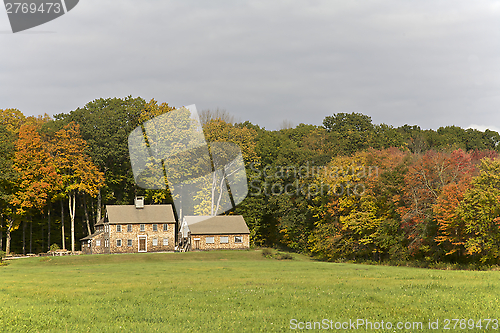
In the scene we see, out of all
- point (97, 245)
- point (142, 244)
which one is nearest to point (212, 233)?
point (142, 244)

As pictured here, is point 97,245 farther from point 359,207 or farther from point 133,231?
point 359,207

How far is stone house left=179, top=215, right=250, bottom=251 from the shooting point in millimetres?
71125

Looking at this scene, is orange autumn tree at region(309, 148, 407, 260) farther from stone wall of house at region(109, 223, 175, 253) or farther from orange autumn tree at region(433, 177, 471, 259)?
stone wall of house at region(109, 223, 175, 253)

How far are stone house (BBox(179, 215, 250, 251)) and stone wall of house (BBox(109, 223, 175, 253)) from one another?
7.77 feet

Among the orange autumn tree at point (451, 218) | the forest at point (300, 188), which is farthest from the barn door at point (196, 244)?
the orange autumn tree at point (451, 218)

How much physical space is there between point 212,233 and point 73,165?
2212 centimetres

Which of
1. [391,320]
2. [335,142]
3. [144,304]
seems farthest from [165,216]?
[391,320]

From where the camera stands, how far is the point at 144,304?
65.9 feet

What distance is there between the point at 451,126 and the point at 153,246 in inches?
3543

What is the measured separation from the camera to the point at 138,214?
70.6 m

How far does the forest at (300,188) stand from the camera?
152 ft

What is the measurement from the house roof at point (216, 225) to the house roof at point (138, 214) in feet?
11.1

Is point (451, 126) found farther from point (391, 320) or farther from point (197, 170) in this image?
point (391, 320)

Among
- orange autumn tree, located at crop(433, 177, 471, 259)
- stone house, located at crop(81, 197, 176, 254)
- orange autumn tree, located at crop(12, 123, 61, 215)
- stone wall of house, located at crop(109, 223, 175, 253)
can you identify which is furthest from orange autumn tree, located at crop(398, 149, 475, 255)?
orange autumn tree, located at crop(12, 123, 61, 215)
